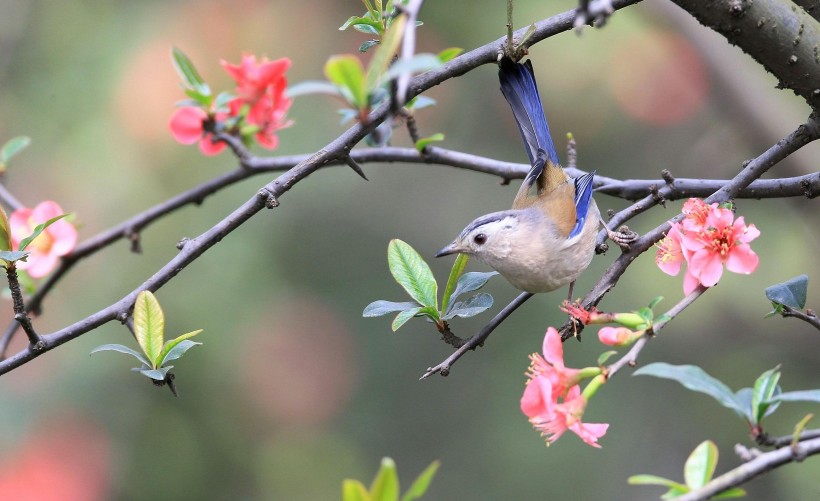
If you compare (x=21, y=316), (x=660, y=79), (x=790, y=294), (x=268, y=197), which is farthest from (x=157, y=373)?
(x=660, y=79)

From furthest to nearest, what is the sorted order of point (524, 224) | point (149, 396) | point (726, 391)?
1. point (149, 396)
2. point (524, 224)
3. point (726, 391)

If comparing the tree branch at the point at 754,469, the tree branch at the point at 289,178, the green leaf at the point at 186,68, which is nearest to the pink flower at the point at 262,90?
the green leaf at the point at 186,68

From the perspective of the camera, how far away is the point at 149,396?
4000mm

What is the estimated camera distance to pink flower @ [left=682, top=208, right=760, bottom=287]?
1.52 metres

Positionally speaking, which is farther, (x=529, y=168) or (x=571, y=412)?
→ (x=529, y=168)

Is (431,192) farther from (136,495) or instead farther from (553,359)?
(553,359)

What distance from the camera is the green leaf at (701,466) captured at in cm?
120

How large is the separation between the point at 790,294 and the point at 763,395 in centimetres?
34

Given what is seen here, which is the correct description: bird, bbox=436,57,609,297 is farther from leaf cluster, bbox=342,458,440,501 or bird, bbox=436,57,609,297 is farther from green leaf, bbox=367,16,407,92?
leaf cluster, bbox=342,458,440,501

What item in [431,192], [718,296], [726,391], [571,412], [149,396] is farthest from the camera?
[431,192]

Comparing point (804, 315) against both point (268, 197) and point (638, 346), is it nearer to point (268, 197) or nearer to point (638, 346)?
point (638, 346)

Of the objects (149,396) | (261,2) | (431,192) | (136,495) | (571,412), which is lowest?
(136,495)

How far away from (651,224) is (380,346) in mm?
1515

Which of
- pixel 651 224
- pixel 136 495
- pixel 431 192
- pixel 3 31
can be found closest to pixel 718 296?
pixel 651 224
